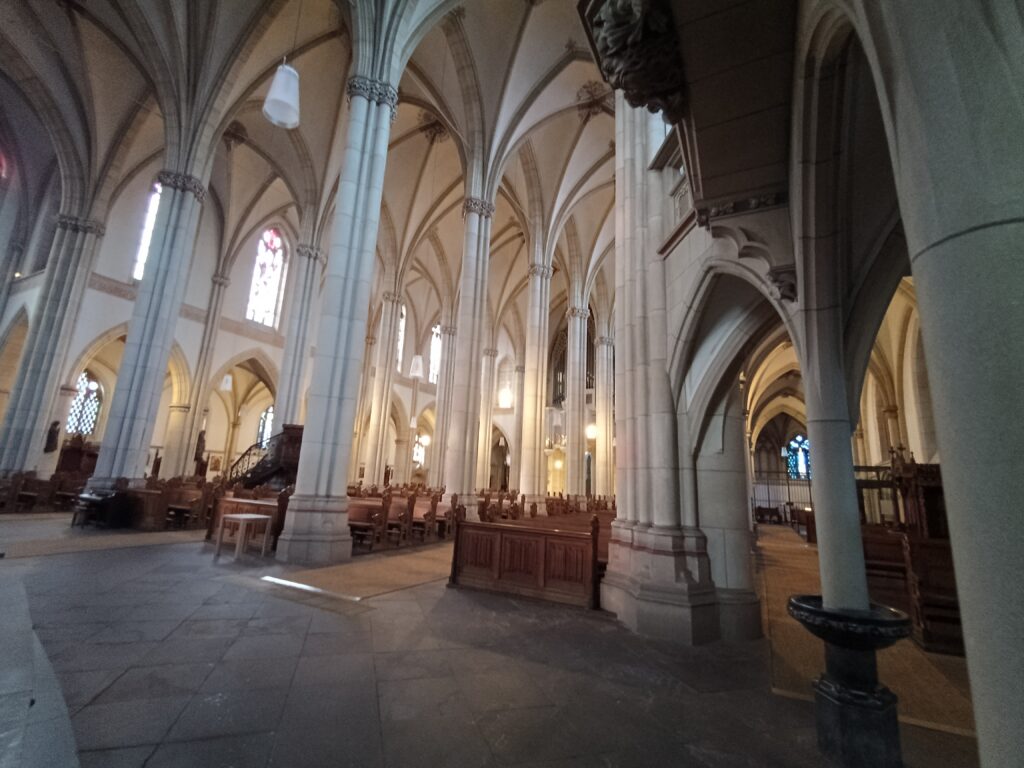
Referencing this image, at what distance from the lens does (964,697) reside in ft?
11.1

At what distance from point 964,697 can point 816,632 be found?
6.55 ft

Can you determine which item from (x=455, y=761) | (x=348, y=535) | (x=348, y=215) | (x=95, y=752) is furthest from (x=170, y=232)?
(x=455, y=761)

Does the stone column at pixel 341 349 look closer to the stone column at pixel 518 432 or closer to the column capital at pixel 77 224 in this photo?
the column capital at pixel 77 224

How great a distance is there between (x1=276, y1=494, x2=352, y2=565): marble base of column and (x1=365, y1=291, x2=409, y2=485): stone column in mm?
12399

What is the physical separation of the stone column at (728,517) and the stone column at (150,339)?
40.8 ft

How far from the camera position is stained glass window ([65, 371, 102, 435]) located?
1991 cm

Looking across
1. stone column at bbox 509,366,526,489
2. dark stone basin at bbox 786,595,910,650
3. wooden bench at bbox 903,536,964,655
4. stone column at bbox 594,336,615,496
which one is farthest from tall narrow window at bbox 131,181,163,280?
wooden bench at bbox 903,536,964,655

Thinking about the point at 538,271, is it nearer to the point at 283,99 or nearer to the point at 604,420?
the point at 604,420

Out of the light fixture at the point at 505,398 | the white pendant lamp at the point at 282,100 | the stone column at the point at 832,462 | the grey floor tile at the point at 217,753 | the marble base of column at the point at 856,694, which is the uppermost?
the light fixture at the point at 505,398

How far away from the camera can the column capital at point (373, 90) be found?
8516 millimetres

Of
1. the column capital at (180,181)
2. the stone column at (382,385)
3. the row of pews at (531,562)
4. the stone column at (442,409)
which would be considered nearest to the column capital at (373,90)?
the column capital at (180,181)

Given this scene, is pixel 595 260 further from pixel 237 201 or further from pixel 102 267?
pixel 102 267

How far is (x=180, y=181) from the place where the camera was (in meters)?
12.0

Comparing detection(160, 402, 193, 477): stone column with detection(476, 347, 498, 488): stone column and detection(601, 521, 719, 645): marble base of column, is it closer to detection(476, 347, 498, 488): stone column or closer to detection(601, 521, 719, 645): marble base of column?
detection(476, 347, 498, 488): stone column
